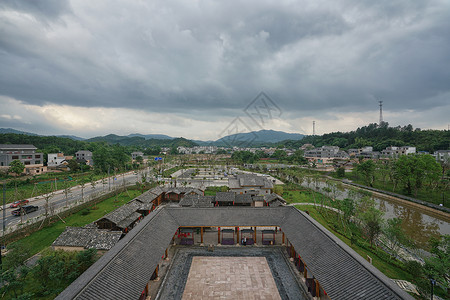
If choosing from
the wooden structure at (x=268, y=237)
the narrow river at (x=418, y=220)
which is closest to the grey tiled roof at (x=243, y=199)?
the wooden structure at (x=268, y=237)

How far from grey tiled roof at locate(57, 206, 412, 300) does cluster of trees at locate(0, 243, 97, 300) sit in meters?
3.25

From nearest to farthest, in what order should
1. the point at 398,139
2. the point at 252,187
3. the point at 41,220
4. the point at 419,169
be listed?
the point at 41,220, the point at 252,187, the point at 419,169, the point at 398,139

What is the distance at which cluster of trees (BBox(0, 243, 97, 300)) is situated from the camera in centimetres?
1023

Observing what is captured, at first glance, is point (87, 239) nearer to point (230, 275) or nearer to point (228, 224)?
point (228, 224)

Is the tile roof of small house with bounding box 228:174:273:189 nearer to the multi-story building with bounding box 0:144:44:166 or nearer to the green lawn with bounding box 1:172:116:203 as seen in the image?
the green lawn with bounding box 1:172:116:203

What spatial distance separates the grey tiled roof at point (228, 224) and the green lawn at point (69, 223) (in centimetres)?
907

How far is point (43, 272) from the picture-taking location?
10.5 meters

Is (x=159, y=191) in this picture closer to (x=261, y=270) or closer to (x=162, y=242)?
(x=162, y=242)

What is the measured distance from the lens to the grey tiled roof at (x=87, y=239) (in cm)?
1352

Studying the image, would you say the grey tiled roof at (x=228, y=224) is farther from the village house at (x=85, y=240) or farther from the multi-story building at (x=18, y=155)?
the multi-story building at (x=18, y=155)

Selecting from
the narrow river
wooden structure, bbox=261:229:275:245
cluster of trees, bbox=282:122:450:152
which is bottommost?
the narrow river

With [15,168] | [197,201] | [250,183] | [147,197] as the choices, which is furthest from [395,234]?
[15,168]

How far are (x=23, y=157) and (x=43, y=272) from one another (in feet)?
167

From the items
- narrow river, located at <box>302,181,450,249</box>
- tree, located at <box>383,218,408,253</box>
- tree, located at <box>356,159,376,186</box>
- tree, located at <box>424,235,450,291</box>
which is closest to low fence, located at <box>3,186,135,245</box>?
tree, located at <box>424,235,450,291</box>
